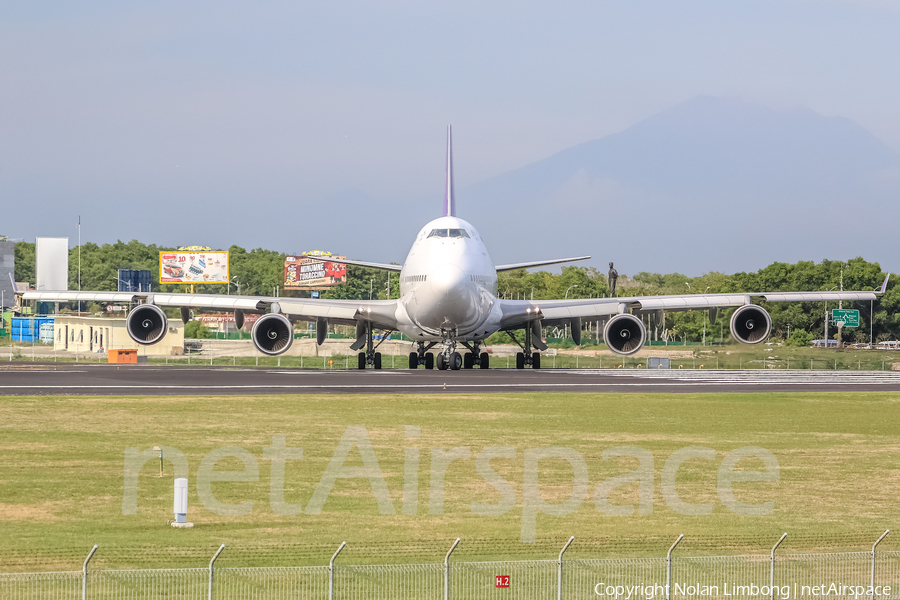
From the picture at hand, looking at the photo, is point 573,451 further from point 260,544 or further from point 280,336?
point 280,336

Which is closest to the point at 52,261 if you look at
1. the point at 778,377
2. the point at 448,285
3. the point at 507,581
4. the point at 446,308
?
the point at 446,308

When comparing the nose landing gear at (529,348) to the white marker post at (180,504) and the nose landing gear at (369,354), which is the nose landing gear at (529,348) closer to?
the nose landing gear at (369,354)

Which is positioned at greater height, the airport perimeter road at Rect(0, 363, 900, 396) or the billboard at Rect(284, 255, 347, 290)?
the billboard at Rect(284, 255, 347, 290)

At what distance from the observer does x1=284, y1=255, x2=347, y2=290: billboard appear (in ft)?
597

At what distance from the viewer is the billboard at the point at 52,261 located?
541 feet

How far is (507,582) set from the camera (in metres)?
14.3

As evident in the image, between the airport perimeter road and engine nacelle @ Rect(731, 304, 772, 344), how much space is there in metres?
2.04

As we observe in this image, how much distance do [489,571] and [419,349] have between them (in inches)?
1866

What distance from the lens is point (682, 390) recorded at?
45812 millimetres

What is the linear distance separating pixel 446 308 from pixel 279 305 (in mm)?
9685

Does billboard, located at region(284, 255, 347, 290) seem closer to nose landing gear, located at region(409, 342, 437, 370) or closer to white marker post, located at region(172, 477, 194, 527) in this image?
nose landing gear, located at region(409, 342, 437, 370)

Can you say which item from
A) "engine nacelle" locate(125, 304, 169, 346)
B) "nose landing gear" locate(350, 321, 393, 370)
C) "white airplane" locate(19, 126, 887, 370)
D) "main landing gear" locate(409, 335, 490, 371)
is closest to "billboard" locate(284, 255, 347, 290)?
"main landing gear" locate(409, 335, 490, 371)

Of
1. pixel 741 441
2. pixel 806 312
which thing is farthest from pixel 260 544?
pixel 806 312

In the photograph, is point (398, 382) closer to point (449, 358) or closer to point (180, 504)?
point (449, 358)
